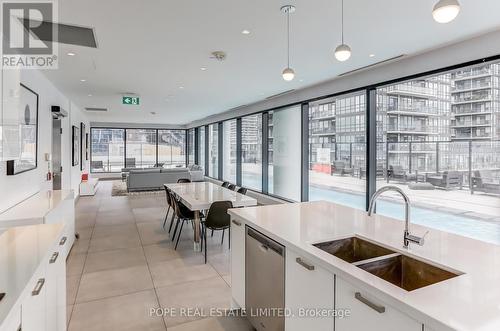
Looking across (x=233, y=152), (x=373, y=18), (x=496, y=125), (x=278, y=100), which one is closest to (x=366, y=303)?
(x=373, y=18)

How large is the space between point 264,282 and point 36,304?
4.34 feet

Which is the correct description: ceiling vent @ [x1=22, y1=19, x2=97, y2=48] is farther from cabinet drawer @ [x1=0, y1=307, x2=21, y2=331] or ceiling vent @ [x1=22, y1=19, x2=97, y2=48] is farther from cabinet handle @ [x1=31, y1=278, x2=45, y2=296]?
cabinet drawer @ [x1=0, y1=307, x2=21, y2=331]

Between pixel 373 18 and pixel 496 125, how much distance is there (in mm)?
2028

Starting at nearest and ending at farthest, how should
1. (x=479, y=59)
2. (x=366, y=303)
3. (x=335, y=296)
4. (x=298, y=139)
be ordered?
(x=366, y=303), (x=335, y=296), (x=479, y=59), (x=298, y=139)

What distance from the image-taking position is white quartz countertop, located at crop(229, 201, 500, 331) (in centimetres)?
101

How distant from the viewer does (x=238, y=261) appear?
2.49 metres

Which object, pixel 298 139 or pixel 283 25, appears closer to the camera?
pixel 283 25

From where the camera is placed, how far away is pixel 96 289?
120 inches

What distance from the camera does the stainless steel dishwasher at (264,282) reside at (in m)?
1.92

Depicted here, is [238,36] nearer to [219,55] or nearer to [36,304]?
[219,55]

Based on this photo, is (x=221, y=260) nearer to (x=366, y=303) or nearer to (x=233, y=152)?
(x=366, y=303)

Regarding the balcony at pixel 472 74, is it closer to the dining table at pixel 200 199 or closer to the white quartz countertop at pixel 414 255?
the white quartz countertop at pixel 414 255

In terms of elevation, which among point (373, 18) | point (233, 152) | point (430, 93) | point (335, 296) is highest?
point (373, 18)

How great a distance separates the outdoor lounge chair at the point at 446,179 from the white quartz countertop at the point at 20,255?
4470mm
